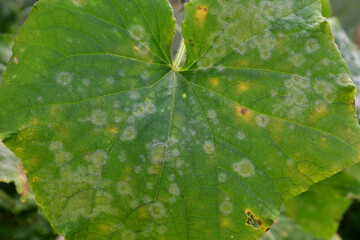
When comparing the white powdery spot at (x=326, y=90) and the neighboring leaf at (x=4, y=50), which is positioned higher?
the white powdery spot at (x=326, y=90)

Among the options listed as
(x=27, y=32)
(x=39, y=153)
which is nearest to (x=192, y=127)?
(x=39, y=153)

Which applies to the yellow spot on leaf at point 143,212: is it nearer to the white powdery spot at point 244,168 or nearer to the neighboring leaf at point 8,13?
the white powdery spot at point 244,168

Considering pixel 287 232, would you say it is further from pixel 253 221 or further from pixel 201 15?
pixel 201 15

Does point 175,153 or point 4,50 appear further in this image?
point 4,50

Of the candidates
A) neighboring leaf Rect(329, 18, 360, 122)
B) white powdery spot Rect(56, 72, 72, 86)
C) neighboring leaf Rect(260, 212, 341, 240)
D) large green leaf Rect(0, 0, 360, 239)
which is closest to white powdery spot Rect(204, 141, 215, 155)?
large green leaf Rect(0, 0, 360, 239)

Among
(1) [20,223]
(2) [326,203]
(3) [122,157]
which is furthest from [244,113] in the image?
(1) [20,223]

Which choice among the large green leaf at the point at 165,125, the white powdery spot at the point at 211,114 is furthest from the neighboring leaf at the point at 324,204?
the white powdery spot at the point at 211,114
